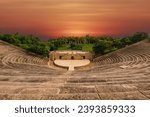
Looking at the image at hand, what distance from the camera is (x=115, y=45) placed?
5566cm

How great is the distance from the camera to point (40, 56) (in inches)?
1704

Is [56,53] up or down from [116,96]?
down

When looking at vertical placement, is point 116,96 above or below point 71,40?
above

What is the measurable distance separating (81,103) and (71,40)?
274ft

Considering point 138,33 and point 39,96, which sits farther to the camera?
point 138,33

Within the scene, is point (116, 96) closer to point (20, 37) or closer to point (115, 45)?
point (115, 45)

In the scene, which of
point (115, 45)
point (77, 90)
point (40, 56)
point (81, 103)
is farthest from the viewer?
point (115, 45)

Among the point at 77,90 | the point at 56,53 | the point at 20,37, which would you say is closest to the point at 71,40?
the point at 20,37

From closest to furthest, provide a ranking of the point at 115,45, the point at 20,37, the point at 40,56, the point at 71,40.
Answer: the point at 40,56 < the point at 115,45 < the point at 20,37 < the point at 71,40

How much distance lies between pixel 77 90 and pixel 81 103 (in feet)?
7.64

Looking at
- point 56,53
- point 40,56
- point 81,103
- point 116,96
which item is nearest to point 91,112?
point 81,103

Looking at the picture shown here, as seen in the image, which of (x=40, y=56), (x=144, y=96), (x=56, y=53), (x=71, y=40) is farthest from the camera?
(x=71, y=40)

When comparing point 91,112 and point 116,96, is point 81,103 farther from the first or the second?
point 116,96

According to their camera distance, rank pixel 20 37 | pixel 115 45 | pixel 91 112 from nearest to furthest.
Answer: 1. pixel 91 112
2. pixel 115 45
3. pixel 20 37
